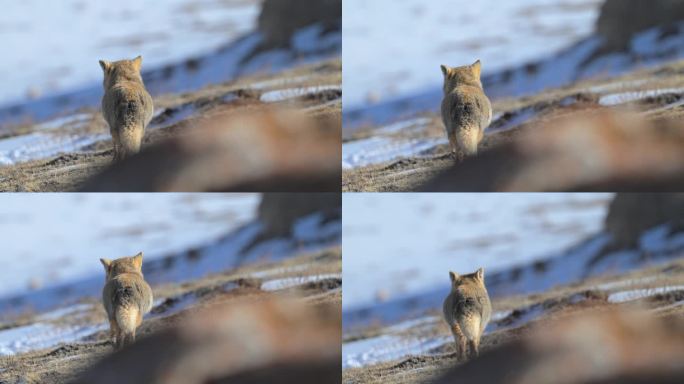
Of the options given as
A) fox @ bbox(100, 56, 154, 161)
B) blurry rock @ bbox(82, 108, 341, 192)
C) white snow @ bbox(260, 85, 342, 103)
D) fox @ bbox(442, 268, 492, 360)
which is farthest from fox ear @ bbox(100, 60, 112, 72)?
fox @ bbox(442, 268, 492, 360)

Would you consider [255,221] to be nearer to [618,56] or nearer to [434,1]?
[434,1]

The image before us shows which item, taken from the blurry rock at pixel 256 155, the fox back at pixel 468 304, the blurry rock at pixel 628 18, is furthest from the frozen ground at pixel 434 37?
the fox back at pixel 468 304

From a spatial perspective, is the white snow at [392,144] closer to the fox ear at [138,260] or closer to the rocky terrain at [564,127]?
the rocky terrain at [564,127]

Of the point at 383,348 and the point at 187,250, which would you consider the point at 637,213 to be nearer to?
A: the point at 383,348

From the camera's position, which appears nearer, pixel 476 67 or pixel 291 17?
pixel 476 67

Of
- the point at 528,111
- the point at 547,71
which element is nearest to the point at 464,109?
Answer: the point at 528,111

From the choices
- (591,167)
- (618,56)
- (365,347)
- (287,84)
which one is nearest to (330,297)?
(365,347)

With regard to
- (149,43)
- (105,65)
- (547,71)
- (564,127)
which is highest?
(149,43)
